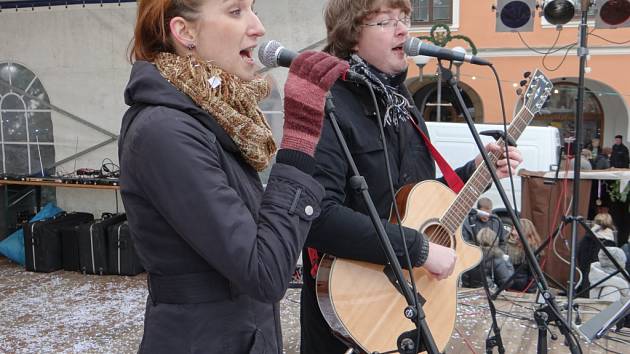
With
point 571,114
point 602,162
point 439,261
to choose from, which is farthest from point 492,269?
point 571,114

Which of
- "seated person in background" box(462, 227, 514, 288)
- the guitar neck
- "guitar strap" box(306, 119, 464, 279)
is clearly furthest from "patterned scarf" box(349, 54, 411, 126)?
"seated person in background" box(462, 227, 514, 288)

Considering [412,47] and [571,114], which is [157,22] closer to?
[412,47]

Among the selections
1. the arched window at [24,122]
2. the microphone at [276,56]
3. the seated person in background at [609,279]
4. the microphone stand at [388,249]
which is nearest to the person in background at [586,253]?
the seated person in background at [609,279]

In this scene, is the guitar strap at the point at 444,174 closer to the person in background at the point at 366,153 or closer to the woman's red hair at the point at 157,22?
the person in background at the point at 366,153

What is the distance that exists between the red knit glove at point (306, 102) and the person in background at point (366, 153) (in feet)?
1.93

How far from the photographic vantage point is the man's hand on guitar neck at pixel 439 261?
1.86m

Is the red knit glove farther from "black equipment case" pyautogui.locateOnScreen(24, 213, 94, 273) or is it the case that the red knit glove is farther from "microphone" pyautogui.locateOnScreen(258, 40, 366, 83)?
"black equipment case" pyautogui.locateOnScreen(24, 213, 94, 273)

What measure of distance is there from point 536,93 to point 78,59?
5.48m

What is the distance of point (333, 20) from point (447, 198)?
82 cm

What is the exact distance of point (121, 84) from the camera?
6.20 metres

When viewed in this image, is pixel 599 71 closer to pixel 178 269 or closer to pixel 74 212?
pixel 74 212

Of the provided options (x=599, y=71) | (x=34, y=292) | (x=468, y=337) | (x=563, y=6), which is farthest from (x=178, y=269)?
(x=599, y=71)

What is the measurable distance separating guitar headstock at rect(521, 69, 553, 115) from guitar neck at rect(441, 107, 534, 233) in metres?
0.03

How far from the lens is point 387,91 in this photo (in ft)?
6.62
